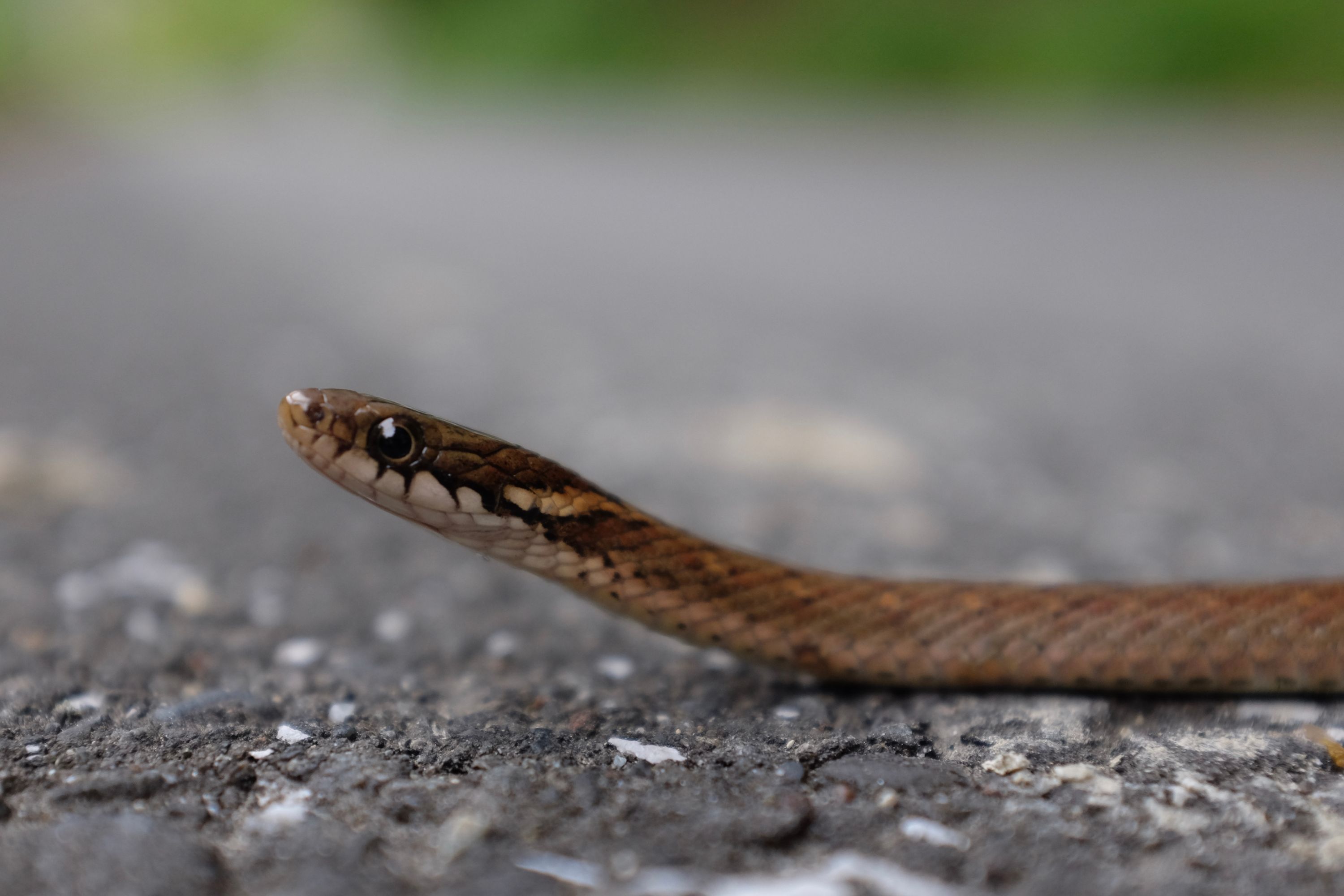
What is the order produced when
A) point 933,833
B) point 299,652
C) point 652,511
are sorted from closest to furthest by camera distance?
point 933,833 < point 299,652 < point 652,511

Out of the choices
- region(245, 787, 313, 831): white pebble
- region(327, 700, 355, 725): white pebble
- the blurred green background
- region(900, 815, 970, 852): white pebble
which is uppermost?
the blurred green background

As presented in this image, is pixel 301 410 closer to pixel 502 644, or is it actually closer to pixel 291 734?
pixel 291 734

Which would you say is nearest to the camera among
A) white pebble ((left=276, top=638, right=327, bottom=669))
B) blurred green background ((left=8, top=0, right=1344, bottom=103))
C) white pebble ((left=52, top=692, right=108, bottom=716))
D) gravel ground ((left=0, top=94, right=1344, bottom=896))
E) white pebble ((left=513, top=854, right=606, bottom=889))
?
white pebble ((left=513, top=854, right=606, bottom=889))

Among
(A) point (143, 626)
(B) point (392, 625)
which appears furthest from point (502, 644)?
(A) point (143, 626)

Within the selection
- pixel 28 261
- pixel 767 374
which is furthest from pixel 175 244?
pixel 767 374

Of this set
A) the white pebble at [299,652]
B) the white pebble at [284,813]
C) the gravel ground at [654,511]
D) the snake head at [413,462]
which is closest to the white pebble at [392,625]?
the gravel ground at [654,511]

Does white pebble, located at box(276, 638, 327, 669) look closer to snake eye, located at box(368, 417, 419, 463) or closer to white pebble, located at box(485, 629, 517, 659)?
white pebble, located at box(485, 629, 517, 659)

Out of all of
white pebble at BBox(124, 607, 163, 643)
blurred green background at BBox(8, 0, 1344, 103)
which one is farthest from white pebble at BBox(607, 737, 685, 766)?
blurred green background at BBox(8, 0, 1344, 103)
